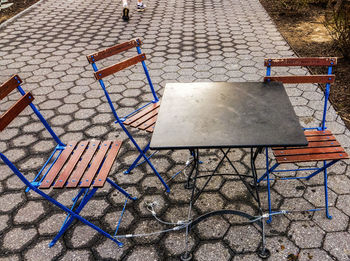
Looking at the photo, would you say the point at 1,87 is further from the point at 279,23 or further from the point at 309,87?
the point at 279,23

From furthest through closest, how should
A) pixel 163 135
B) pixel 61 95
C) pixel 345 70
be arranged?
pixel 345 70 → pixel 61 95 → pixel 163 135

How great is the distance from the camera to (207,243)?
221 centimetres

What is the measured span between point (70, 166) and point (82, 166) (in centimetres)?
10

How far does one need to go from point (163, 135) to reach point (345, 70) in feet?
14.2

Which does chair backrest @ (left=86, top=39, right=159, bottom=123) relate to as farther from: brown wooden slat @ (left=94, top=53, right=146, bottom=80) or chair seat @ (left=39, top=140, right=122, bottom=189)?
chair seat @ (left=39, top=140, right=122, bottom=189)

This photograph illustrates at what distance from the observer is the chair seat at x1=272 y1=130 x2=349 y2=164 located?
2.14 meters

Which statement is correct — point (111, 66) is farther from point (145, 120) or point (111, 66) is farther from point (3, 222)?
point (3, 222)

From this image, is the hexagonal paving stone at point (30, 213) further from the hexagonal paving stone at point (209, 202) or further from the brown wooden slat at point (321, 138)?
the brown wooden slat at point (321, 138)

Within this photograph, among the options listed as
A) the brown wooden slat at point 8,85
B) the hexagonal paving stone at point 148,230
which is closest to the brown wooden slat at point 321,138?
the hexagonal paving stone at point 148,230

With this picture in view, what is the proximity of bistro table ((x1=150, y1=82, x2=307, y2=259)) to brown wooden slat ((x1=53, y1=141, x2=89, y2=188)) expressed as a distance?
0.77 meters

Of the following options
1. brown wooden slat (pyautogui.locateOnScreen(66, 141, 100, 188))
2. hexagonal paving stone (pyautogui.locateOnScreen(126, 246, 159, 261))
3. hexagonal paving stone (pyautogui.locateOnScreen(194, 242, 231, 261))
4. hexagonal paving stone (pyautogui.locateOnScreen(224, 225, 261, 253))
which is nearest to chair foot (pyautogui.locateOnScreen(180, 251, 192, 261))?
hexagonal paving stone (pyautogui.locateOnScreen(194, 242, 231, 261))

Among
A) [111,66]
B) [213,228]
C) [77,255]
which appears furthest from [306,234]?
[111,66]

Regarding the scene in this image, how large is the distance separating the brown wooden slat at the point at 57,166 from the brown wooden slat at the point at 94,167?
234 mm

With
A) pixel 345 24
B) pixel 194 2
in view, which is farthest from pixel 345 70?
pixel 194 2
